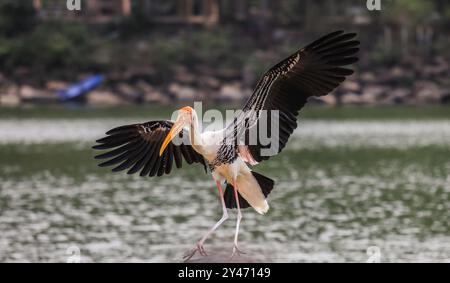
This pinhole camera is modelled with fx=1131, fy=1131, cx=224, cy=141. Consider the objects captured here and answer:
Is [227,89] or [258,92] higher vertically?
[258,92]

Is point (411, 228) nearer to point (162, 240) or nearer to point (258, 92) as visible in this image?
point (162, 240)

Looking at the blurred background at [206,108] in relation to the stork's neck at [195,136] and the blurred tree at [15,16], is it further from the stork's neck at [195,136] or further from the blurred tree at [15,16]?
the stork's neck at [195,136]

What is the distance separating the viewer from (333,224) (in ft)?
72.2

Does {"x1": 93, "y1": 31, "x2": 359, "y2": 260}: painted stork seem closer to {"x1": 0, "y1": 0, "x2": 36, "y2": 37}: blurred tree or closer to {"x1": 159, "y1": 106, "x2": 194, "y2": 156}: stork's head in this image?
{"x1": 159, "y1": 106, "x2": 194, "y2": 156}: stork's head

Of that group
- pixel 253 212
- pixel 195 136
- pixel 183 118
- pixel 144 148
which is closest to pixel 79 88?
pixel 253 212

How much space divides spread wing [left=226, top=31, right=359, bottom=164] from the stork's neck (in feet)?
0.95

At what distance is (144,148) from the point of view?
431 inches

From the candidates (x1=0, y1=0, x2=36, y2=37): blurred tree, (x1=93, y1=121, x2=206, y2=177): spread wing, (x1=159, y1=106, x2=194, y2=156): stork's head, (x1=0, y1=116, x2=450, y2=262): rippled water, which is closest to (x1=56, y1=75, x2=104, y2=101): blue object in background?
(x1=0, y1=0, x2=36, y2=37): blurred tree

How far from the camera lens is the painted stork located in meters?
10.1

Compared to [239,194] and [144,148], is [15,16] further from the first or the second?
[239,194]

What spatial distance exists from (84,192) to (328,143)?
45.7 ft

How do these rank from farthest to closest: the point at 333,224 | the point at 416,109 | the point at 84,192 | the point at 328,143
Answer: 1. the point at 416,109
2. the point at 328,143
3. the point at 84,192
4. the point at 333,224
